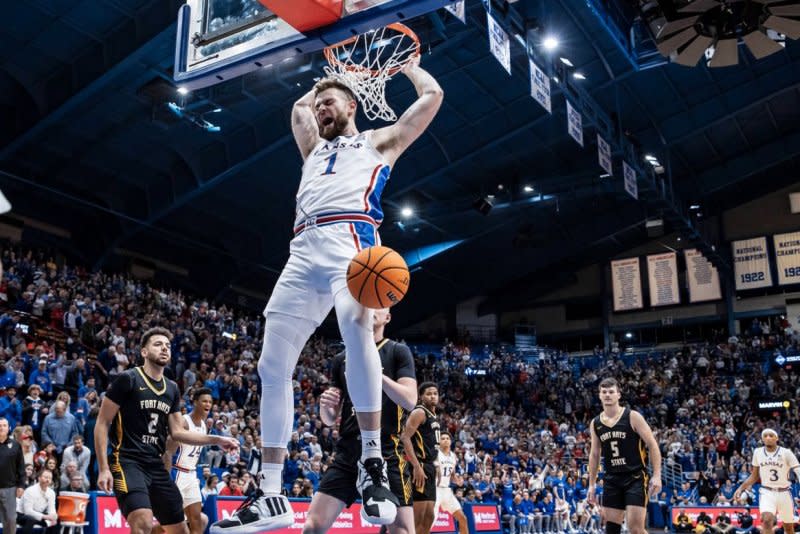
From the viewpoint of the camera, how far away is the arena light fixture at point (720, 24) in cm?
1120

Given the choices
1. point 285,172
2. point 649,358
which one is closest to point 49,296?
point 285,172

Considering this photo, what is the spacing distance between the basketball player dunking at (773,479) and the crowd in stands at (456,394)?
4.58m

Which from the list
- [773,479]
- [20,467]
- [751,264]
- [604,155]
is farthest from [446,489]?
[751,264]

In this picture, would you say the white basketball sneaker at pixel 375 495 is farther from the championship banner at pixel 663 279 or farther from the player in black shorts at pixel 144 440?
the championship banner at pixel 663 279

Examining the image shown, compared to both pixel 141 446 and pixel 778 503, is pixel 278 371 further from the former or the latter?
pixel 778 503

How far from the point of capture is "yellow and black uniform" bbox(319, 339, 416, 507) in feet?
18.3

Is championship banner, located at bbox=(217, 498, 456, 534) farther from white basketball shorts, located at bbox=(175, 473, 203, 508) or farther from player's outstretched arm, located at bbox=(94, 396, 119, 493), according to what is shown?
player's outstretched arm, located at bbox=(94, 396, 119, 493)

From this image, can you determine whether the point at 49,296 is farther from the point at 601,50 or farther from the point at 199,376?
the point at 601,50

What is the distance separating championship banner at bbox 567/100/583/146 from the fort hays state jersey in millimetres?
17164

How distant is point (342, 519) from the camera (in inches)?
541

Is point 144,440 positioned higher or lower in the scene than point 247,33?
lower

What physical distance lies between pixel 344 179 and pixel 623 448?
20.0ft

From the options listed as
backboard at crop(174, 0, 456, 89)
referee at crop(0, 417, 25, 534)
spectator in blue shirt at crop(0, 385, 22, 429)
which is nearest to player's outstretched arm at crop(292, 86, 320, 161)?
backboard at crop(174, 0, 456, 89)

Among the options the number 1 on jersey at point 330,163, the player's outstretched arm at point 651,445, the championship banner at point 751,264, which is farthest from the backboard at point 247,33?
the championship banner at point 751,264
